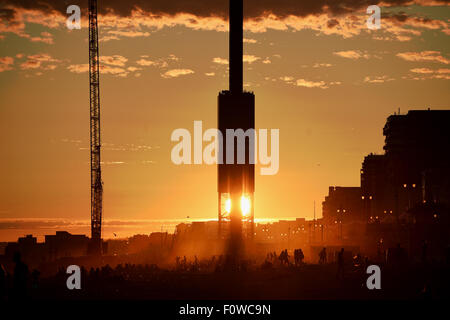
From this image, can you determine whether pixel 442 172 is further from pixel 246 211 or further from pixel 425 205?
pixel 425 205

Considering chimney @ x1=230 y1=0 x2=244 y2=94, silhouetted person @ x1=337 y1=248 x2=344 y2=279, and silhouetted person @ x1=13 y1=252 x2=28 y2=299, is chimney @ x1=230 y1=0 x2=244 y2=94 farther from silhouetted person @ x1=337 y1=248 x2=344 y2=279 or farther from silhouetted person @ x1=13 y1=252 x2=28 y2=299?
silhouetted person @ x1=13 y1=252 x2=28 y2=299

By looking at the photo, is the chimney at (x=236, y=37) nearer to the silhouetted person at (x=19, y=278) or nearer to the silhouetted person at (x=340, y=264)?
the silhouetted person at (x=340, y=264)

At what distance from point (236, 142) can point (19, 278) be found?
132483 millimetres

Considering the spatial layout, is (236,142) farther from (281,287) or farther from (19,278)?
(19,278)

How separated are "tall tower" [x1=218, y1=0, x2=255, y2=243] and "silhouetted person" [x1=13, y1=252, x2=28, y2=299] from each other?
115 meters

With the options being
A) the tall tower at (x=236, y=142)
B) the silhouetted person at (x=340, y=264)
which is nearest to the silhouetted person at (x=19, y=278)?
the silhouetted person at (x=340, y=264)

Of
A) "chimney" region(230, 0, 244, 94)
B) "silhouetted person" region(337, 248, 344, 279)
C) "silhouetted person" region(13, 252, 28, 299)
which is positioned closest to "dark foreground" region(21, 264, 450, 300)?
"silhouetted person" region(337, 248, 344, 279)

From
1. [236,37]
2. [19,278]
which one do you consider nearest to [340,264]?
[19,278]

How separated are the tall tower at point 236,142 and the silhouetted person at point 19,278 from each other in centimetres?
11492

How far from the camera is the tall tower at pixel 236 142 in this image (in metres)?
146

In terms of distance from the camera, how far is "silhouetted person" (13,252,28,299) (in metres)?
30.8

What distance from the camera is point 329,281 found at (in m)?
54.4
